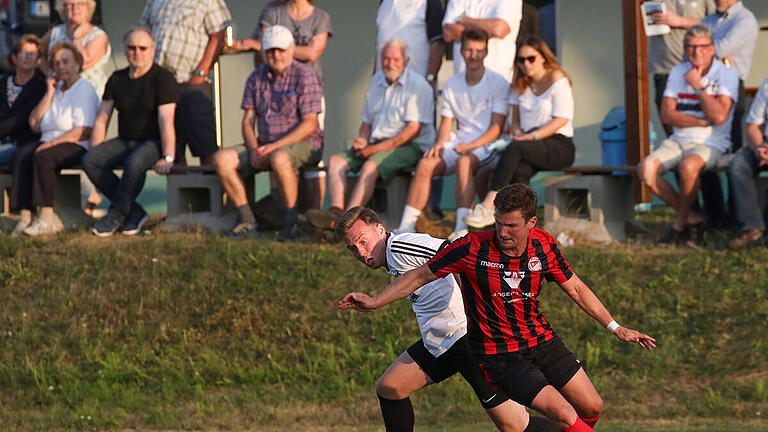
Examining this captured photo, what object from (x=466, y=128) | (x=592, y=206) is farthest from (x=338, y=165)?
(x=592, y=206)

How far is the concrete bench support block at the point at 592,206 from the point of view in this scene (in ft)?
34.6

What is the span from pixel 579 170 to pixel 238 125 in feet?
19.3

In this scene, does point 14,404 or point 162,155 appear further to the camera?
point 162,155

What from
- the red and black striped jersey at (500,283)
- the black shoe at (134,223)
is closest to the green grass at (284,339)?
the black shoe at (134,223)

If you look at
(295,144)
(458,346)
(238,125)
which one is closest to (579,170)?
(295,144)

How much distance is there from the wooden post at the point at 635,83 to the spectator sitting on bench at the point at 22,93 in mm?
6059

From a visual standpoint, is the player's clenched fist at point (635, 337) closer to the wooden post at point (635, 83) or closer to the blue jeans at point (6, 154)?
the wooden post at point (635, 83)

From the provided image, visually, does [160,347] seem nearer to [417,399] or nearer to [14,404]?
[14,404]

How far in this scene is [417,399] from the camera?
8.83 m

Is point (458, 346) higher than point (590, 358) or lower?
higher

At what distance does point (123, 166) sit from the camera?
36.1 feet

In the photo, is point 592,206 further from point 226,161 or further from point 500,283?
point 500,283

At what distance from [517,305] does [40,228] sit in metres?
6.79

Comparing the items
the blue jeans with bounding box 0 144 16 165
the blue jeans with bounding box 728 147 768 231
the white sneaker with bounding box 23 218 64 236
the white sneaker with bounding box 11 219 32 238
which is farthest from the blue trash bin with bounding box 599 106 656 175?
the blue jeans with bounding box 0 144 16 165
